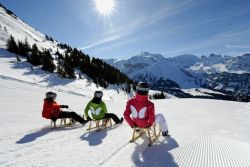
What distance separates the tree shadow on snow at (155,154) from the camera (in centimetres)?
588

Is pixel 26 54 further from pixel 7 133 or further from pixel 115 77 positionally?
pixel 7 133

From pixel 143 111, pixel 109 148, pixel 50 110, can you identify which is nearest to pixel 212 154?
pixel 143 111

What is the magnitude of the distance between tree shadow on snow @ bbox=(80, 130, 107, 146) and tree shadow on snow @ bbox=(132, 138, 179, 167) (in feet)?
4.74

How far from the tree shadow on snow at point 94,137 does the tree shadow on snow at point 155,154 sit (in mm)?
1445

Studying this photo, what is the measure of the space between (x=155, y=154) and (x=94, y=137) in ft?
9.11

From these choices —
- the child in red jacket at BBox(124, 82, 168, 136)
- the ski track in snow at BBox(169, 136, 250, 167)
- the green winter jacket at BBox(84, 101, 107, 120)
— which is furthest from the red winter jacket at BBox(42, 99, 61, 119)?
the ski track in snow at BBox(169, 136, 250, 167)

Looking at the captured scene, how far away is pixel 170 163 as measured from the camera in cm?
584

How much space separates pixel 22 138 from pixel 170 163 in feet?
16.7

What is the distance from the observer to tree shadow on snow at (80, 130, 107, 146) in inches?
309

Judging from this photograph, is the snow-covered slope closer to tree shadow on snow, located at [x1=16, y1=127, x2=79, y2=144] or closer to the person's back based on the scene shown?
tree shadow on snow, located at [x1=16, y1=127, x2=79, y2=144]

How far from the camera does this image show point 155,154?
260 inches

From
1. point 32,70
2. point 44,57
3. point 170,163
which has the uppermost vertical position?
point 44,57

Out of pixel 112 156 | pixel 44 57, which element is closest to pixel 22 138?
pixel 112 156

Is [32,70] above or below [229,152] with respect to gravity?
above
